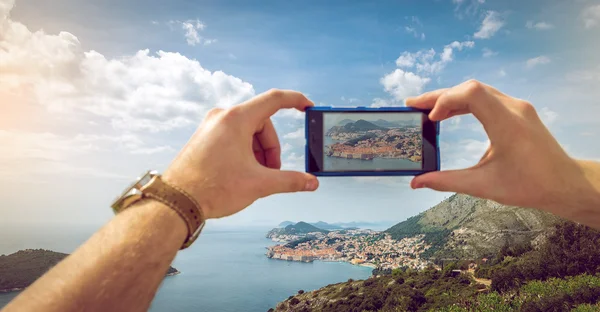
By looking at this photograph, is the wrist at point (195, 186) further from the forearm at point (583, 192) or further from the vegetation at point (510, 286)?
the vegetation at point (510, 286)

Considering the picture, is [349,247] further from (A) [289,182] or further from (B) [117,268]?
(B) [117,268]

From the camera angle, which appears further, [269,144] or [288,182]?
[269,144]

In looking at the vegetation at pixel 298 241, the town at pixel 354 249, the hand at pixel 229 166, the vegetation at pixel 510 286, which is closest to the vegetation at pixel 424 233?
Answer: the town at pixel 354 249

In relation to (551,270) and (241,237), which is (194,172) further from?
(241,237)

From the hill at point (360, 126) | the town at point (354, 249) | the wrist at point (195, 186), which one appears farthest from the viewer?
the town at point (354, 249)

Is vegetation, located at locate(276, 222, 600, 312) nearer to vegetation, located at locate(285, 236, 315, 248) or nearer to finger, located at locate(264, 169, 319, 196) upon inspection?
finger, located at locate(264, 169, 319, 196)

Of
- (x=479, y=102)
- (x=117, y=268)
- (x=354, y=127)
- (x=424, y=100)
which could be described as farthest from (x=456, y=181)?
(x=117, y=268)

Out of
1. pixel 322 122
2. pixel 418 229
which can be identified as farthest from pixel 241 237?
pixel 322 122
